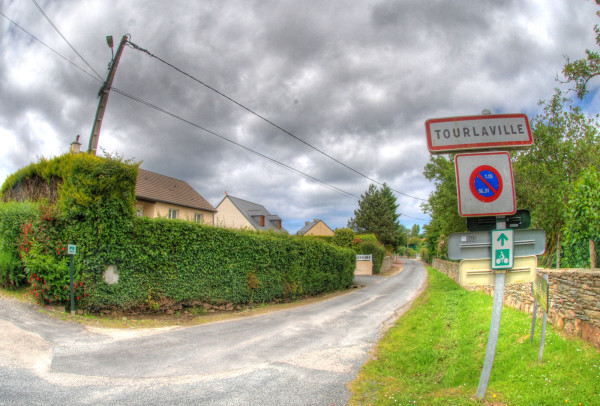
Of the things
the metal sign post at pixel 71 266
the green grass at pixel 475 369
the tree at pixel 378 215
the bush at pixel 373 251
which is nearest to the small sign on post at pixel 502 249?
the green grass at pixel 475 369

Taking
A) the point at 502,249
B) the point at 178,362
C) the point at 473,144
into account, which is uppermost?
the point at 473,144

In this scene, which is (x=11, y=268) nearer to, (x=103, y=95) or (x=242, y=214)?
(x=103, y=95)

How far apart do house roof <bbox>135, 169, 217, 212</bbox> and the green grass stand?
Result: 21.8 metres

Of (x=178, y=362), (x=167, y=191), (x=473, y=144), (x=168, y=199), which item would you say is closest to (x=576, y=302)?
(x=473, y=144)

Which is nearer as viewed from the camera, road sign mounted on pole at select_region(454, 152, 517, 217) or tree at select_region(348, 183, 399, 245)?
road sign mounted on pole at select_region(454, 152, 517, 217)

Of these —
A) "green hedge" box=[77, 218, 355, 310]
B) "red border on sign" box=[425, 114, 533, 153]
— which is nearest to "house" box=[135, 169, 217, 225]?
"green hedge" box=[77, 218, 355, 310]

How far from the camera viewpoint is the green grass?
412 cm

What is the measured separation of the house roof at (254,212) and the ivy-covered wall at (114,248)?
99.4 ft

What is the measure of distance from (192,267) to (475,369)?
8.38 meters

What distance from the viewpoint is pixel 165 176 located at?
3069cm

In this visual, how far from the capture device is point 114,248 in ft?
31.0

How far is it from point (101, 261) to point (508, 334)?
33.1 ft

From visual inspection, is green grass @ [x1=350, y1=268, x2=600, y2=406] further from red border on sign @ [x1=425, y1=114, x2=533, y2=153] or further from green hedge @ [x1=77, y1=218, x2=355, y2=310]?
green hedge @ [x1=77, y1=218, x2=355, y2=310]

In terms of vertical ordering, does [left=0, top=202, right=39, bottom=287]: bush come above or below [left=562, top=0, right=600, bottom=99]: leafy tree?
below
